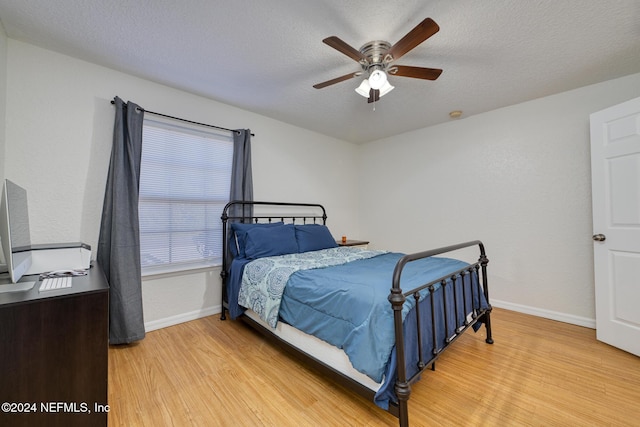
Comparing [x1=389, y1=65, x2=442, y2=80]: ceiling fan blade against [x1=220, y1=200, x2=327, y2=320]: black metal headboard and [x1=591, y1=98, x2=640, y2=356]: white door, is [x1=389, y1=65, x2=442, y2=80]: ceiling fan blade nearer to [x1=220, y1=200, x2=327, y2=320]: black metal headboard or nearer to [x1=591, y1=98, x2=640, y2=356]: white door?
[x1=591, y1=98, x2=640, y2=356]: white door

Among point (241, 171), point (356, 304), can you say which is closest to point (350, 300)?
point (356, 304)

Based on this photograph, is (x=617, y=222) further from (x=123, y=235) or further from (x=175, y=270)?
(x=123, y=235)

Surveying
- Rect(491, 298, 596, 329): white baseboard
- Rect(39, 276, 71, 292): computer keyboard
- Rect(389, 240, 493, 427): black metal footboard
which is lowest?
Rect(491, 298, 596, 329): white baseboard

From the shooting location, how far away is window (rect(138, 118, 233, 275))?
2.57 meters

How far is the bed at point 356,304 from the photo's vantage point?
1.35m

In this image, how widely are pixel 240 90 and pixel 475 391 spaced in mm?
3212

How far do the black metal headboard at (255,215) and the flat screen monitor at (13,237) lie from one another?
5.07 ft

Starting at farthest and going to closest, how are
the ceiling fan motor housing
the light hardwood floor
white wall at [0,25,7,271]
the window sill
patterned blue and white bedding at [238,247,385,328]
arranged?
1. the window sill
2. patterned blue and white bedding at [238,247,385,328]
3. the ceiling fan motor housing
4. white wall at [0,25,7,271]
5. the light hardwood floor

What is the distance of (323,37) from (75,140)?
219 cm

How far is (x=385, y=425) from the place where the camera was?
4.67 feet

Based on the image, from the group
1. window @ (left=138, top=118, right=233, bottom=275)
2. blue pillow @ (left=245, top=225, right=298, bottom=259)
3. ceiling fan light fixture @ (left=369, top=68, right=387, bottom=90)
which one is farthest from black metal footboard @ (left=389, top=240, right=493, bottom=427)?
window @ (left=138, top=118, right=233, bottom=275)

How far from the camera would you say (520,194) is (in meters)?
3.02

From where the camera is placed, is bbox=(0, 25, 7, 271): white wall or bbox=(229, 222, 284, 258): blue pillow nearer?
bbox=(0, 25, 7, 271): white wall

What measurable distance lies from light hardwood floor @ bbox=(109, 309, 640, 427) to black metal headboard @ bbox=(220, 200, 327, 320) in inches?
33.2
